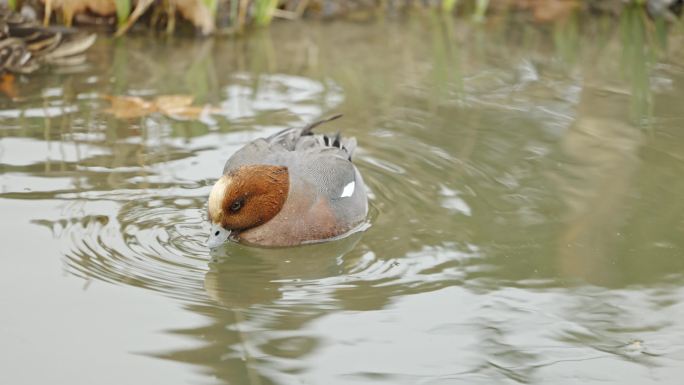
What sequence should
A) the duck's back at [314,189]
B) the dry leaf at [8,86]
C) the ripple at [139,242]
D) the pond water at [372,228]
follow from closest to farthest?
the pond water at [372,228]
the ripple at [139,242]
the duck's back at [314,189]
the dry leaf at [8,86]

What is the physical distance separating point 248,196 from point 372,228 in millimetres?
683

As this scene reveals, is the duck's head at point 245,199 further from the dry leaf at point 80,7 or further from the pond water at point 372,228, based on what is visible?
the dry leaf at point 80,7

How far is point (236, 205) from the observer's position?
201 inches

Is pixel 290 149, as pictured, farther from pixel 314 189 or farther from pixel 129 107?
pixel 129 107

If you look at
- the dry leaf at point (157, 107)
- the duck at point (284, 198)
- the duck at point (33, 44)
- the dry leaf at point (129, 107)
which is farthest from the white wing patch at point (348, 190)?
the duck at point (33, 44)

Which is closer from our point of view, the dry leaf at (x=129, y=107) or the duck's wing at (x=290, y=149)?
the duck's wing at (x=290, y=149)

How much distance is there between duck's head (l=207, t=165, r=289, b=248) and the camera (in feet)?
16.5

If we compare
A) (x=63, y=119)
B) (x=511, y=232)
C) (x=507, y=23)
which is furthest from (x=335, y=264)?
Result: (x=507, y=23)

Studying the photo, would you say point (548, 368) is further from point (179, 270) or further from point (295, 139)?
point (295, 139)

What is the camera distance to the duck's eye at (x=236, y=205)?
5094 millimetres

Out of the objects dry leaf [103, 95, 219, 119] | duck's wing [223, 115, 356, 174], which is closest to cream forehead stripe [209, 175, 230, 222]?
duck's wing [223, 115, 356, 174]

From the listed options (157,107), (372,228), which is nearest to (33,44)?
(157,107)

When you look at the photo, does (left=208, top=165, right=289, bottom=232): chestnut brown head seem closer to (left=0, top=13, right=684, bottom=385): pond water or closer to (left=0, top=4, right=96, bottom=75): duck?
(left=0, top=13, right=684, bottom=385): pond water

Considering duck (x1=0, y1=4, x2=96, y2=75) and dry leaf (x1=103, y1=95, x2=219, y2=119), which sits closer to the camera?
dry leaf (x1=103, y1=95, x2=219, y2=119)
